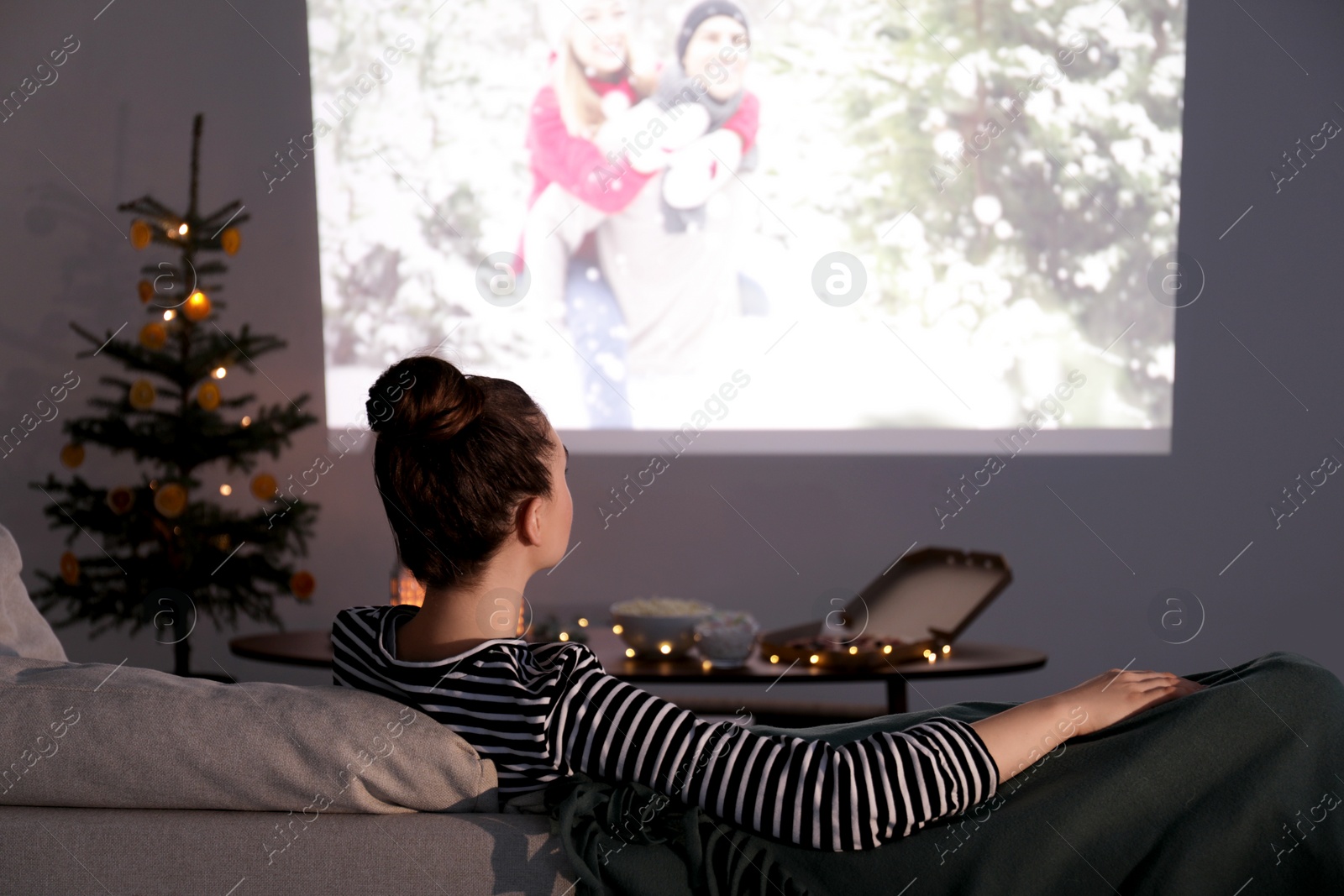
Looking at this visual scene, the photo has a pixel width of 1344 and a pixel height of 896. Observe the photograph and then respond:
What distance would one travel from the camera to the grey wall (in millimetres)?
3650

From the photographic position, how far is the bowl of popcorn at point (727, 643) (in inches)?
97.5

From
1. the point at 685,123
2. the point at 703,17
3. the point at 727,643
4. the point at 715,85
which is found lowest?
the point at 727,643

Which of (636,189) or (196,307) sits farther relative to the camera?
(636,189)

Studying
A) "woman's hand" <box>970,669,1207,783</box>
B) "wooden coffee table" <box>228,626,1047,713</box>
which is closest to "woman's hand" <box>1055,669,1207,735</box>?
"woman's hand" <box>970,669,1207,783</box>

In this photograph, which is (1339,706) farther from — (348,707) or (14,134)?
(14,134)

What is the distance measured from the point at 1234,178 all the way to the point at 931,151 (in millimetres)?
941

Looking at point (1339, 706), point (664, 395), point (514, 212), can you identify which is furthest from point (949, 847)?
point (514, 212)

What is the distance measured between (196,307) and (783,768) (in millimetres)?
3018

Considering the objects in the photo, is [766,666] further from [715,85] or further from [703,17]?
[703,17]

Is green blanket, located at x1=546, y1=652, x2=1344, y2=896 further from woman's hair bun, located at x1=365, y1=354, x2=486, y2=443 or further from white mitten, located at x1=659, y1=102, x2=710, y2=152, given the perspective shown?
white mitten, located at x1=659, y1=102, x2=710, y2=152

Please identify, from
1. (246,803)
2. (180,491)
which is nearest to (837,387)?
(180,491)

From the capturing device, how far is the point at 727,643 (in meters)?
2.48

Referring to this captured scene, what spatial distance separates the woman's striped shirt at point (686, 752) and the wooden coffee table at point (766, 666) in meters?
1.31

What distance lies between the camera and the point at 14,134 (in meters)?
4.12
